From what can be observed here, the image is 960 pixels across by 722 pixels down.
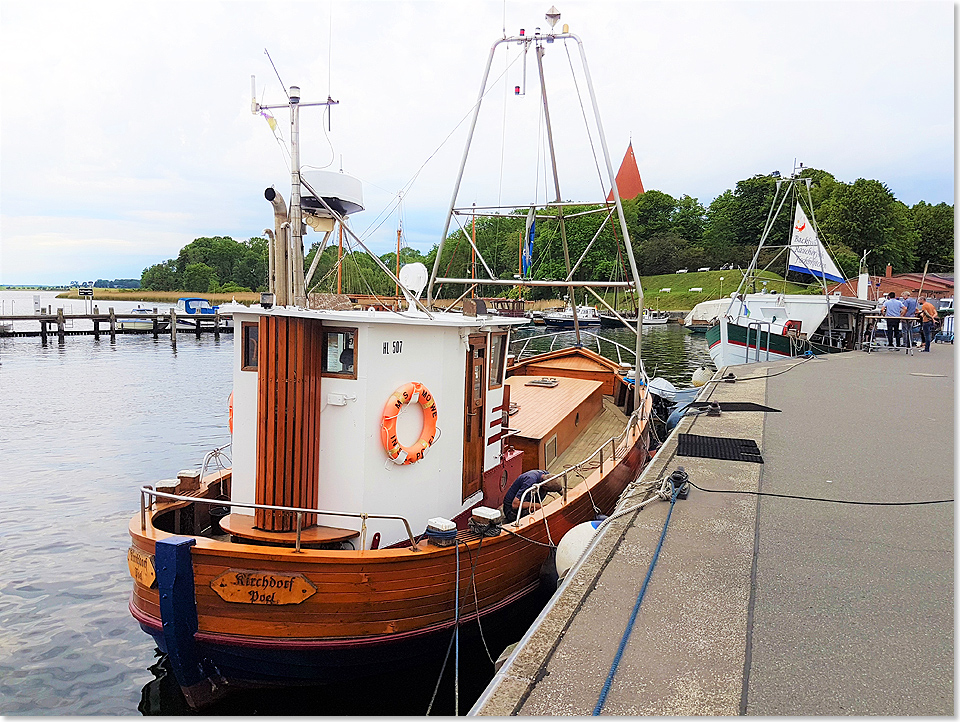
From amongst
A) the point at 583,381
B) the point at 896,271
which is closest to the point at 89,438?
Result: the point at 583,381

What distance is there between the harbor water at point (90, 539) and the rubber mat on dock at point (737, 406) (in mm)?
6937

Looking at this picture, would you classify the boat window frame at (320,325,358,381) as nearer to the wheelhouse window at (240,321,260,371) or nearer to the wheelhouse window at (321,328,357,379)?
the wheelhouse window at (321,328,357,379)

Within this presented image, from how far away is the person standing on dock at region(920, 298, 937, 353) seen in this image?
73.2ft

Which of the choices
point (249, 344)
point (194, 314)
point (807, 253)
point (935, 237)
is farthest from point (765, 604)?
point (935, 237)

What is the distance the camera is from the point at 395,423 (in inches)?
257

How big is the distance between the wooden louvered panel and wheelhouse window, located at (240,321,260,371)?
0.45 meters

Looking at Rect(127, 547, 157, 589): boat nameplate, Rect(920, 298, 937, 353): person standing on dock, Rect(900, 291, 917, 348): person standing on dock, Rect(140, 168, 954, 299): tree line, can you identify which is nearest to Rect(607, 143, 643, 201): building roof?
Rect(127, 547, 157, 589): boat nameplate

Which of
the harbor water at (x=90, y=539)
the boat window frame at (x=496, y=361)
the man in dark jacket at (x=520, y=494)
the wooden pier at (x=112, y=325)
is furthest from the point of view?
the wooden pier at (x=112, y=325)

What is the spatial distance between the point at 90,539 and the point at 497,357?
26.3 feet

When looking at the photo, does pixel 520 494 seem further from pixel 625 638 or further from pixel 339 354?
pixel 625 638

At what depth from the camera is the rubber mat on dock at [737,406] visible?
40.9 ft

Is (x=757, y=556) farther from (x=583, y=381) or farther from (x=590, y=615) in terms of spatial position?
(x=583, y=381)

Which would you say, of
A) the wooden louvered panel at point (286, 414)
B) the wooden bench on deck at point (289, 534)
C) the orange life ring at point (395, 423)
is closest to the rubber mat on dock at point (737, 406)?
the orange life ring at point (395, 423)

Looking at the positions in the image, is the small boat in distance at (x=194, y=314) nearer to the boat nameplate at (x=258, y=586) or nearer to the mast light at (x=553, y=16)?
the mast light at (x=553, y=16)
